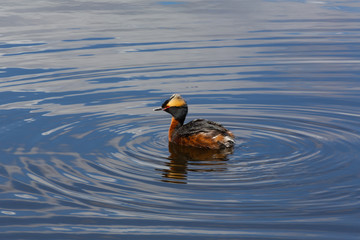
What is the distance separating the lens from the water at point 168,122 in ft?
25.2

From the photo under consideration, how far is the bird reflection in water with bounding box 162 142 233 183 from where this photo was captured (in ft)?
30.2

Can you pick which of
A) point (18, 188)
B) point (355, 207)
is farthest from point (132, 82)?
point (355, 207)

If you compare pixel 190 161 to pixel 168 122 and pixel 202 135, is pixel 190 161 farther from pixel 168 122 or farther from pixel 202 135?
pixel 168 122

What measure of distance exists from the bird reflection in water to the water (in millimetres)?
31

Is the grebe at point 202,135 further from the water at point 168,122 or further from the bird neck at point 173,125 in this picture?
the water at point 168,122

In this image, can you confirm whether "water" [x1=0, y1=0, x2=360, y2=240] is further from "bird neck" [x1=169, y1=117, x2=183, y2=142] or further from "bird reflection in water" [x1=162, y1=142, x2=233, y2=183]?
"bird neck" [x1=169, y1=117, x2=183, y2=142]

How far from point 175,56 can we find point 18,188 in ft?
29.3

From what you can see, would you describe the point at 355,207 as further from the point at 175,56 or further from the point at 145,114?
the point at 175,56

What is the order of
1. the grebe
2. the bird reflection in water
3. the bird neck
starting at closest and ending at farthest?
the bird reflection in water
the grebe
the bird neck

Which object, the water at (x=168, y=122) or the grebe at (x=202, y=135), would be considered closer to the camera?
the water at (x=168, y=122)

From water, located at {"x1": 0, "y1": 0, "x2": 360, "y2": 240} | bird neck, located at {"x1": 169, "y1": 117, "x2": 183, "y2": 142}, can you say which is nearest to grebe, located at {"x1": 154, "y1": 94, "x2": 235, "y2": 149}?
bird neck, located at {"x1": 169, "y1": 117, "x2": 183, "y2": 142}

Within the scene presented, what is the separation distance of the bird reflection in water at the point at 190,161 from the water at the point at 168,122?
31 mm

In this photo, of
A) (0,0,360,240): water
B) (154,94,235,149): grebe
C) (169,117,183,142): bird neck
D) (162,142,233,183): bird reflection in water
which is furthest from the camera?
(169,117,183,142): bird neck

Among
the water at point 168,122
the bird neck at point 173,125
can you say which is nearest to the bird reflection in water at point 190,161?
the water at point 168,122
